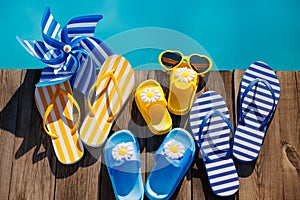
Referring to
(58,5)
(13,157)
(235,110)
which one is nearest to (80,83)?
(13,157)

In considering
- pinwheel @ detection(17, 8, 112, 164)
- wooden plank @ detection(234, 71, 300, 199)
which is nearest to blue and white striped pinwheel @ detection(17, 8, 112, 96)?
pinwheel @ detection(17, 8, 112, 164)

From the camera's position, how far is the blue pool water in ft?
9.05

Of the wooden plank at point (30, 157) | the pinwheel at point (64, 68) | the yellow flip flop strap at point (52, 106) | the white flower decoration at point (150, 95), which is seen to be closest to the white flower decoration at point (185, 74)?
the white flower decoration at point (150, 95)

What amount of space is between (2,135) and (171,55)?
2.50ft

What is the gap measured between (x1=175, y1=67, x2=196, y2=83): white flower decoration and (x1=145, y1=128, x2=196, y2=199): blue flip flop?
23 cm

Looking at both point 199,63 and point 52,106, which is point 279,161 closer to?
point 199,63

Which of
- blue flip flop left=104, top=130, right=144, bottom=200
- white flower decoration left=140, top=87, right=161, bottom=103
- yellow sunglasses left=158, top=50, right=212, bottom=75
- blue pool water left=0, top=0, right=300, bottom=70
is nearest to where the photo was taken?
blue flip flop left=104, top=130, right=144, bottom=200

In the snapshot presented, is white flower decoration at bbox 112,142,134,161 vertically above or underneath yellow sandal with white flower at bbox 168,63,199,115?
underneath

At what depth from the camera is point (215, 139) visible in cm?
196

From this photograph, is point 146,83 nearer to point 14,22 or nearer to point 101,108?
point 101,108

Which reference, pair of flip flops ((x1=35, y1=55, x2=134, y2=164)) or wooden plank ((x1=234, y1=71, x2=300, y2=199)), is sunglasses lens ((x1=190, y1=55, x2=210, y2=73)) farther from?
pair of flip flops ((x1=35, y1=55, x2=134, y2=164))

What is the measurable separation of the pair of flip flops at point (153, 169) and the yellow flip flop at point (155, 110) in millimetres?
58

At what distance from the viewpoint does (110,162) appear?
191cm

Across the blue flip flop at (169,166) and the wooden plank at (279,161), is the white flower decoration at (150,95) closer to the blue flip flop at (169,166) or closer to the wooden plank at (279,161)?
the blue flip flop at (169,166)
